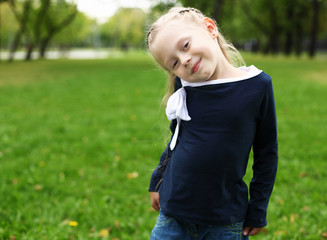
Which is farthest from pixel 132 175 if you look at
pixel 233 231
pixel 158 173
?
pixel 233 231

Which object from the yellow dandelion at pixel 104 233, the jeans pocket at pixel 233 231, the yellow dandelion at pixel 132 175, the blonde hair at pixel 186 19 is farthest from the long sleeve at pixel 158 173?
the yellow dandelion at pixel 132 175

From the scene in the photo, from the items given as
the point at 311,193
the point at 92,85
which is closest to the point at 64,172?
the point at 311,193

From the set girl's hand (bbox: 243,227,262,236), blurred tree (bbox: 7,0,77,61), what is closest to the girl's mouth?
girl's hand (bbox: 243,227,262,236)

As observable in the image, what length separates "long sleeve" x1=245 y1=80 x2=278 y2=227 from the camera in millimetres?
1591

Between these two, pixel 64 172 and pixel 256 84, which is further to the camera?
pixel 64 172

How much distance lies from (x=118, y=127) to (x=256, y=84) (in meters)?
4.93

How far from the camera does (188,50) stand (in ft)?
4.99

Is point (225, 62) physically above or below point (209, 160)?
above

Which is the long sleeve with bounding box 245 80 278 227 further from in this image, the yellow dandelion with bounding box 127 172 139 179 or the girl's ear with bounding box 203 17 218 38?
the yellow dandelion with bounding box 127 172 139 179

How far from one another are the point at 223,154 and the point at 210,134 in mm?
105

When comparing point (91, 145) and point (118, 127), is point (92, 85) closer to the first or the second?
point (118, 127)

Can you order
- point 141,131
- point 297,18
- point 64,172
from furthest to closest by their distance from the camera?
point 297,18
point 141,131
point 64,172

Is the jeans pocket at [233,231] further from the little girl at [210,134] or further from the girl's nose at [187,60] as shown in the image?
the girl's nose at [187,60]

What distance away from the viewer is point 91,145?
530 centimetres
